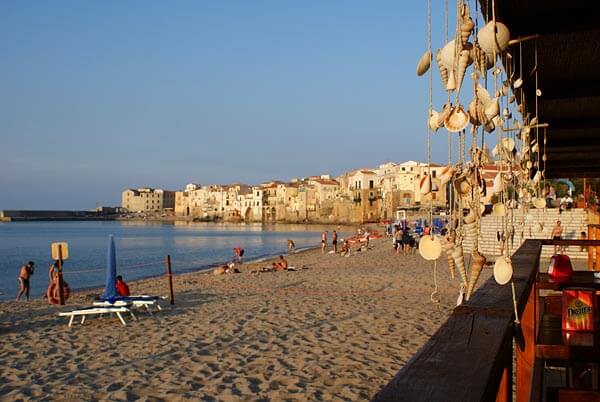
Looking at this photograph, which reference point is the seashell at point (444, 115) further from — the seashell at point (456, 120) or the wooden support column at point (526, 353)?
the wooden support column at point (526, 353)

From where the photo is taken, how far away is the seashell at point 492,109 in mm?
1849

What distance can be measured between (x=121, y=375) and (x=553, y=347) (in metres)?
5.33

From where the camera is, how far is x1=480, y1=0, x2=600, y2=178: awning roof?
2.99 meters

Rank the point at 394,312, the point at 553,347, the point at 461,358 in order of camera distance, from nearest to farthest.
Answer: the point at 461,358, the point at 553,347, the point at 394,312

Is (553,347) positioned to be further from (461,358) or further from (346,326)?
(346,326)

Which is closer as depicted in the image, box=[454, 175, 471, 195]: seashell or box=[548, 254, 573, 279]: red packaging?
box=[454, 175, 471, 195]: seashell

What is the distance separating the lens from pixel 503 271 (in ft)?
6.06

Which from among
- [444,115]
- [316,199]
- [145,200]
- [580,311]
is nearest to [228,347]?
[580,311]

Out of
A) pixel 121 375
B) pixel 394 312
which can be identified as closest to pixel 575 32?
pixel 121 375

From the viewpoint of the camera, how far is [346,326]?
31.1 ft

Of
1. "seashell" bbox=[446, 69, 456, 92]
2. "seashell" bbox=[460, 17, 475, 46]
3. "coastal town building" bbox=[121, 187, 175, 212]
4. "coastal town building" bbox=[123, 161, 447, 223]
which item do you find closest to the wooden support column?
"seashell" bbox=[446, 69, 456, 92]

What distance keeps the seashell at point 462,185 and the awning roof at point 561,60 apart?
741 millimetres

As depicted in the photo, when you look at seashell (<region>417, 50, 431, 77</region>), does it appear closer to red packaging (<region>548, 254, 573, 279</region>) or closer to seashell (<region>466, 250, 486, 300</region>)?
seashell (<region>466, 250, 486, 300</region>)

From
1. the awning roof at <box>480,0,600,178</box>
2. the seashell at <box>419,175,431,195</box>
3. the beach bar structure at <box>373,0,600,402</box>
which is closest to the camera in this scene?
the beach bar structure at <box>373,0,600,402</box>
